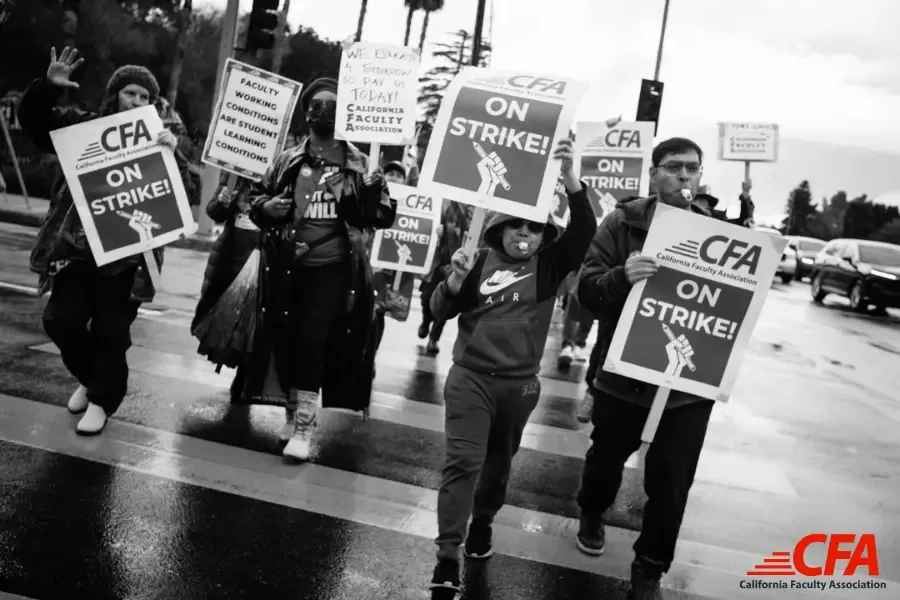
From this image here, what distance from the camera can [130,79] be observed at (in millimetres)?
4844

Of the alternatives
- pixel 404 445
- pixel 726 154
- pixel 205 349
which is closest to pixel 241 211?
pixel 205 349

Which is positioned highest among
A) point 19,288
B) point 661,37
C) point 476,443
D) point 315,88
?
point 661,37

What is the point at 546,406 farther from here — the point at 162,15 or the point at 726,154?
the point at 162,15

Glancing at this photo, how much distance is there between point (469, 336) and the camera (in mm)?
3623

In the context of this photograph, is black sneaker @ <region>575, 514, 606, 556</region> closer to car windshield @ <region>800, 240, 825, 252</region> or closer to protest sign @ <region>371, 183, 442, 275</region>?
protest sign @ <region>371, 183, 442, 275</region>

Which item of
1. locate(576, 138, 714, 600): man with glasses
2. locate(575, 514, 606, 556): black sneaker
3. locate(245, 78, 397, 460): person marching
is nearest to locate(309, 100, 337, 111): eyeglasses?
locate(245, 78, 397, 460): person marching

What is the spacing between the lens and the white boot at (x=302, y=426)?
15.6ft

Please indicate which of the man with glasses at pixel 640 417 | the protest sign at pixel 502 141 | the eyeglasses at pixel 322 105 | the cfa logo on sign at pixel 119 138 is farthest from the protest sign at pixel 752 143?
the cfa logo on sign at pixel 119 138

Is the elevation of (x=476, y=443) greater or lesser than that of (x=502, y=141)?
lesser

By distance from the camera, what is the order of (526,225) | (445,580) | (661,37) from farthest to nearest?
(661,37) → (526,225) → (445,580)

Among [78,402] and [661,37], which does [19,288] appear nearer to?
[78,402]

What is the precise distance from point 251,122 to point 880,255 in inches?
793

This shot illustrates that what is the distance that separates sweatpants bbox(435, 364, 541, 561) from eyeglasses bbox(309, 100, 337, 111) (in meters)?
1.90

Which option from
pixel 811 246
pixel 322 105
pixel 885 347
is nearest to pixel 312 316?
pixel 322 105
